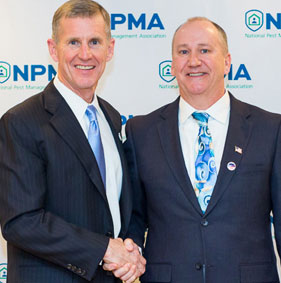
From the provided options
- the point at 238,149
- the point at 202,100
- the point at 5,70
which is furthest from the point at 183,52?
the point at 5,70

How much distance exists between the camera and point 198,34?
2877 millimetres

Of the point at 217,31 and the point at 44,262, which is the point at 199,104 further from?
the point at 44,262

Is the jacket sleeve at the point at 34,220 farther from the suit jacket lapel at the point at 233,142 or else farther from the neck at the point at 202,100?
the neck at the point at 202,100

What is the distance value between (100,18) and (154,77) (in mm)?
1461

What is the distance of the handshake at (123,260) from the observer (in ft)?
7.98

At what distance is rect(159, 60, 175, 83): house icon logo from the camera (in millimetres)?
4051

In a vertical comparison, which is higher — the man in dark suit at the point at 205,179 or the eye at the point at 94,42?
the eye at the point at 94,42

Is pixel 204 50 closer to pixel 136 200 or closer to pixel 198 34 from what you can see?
pixel 198 34

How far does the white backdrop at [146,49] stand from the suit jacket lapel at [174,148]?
113 centimetres

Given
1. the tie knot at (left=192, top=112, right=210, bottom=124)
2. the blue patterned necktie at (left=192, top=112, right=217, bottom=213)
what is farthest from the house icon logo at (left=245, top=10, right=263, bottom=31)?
the blue patterned necktie at (left=192, top=112, right=217, bottom=213)

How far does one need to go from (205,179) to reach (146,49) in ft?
5.50

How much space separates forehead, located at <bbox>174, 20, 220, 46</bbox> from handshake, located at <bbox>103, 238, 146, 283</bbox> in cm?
111

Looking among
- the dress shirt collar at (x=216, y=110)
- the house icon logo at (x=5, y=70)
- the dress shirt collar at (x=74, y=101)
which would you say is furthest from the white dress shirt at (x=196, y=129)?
the house icon logo at (x=5, y=70)

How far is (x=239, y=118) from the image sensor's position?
279 centimetres
